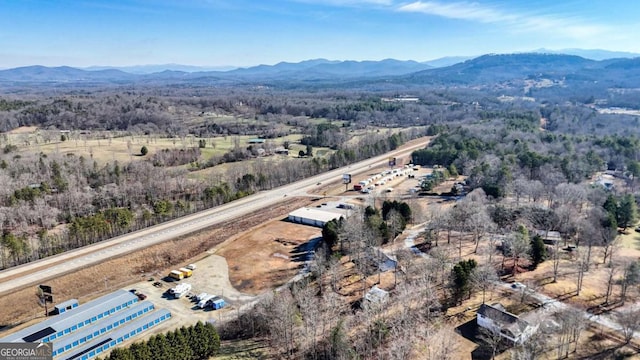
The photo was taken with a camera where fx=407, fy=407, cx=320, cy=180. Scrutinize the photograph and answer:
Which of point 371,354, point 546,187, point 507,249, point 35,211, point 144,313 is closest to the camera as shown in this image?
point 371,354

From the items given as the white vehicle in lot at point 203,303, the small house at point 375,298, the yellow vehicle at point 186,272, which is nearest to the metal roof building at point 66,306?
the yellow vehicle at point 186,272

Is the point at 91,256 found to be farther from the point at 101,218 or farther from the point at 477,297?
the point at 477,297

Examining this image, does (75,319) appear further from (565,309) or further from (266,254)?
(565,309)

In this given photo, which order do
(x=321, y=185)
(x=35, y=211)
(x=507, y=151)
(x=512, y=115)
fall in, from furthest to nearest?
(x=512, y=115)
(x=507, y=151)
(x=321, y=185)
(x=35, y=211)

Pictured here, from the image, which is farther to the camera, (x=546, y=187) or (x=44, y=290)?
(x=546, y=187)

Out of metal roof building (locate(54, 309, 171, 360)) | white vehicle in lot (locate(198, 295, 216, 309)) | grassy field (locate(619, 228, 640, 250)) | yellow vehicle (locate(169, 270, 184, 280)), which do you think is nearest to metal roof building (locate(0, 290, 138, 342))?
metal roof building (locate(54, 309, 171, 360))

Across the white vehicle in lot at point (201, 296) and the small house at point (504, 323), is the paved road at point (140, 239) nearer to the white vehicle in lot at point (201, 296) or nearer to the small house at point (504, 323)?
the white vehicle in lot at point (201, 296)

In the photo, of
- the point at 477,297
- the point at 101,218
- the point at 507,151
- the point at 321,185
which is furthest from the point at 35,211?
the point at 507,151

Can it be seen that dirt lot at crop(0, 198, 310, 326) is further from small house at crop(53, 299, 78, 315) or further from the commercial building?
the commercial building
